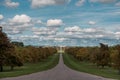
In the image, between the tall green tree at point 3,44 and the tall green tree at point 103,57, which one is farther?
the tall green tree at point 103,57

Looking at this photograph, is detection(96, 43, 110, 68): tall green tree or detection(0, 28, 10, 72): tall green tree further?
detection(96, 43, 110, 68): tall green tree

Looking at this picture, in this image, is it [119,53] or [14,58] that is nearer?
[119,53]

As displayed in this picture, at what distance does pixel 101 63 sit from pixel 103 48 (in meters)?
4.90

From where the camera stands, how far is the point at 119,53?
7494 cm

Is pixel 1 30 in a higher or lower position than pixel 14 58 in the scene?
higher

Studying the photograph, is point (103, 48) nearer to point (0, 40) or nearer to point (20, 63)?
point (20, 63)

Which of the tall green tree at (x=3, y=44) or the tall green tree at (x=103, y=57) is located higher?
the tall green tree at (x=3, y=44)

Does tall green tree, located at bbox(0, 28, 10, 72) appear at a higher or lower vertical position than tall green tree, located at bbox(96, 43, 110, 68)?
higher

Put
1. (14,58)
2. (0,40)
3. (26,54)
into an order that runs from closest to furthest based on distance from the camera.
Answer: (0,40)
(14,58)
(26,54)

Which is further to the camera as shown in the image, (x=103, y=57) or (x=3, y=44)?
(x=103, y=57)

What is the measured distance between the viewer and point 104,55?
95.9 m

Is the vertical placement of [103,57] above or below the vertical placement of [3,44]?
below

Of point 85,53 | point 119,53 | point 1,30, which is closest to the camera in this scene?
point 1,30

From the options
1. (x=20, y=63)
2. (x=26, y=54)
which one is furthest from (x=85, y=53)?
(x=20, y=63)
